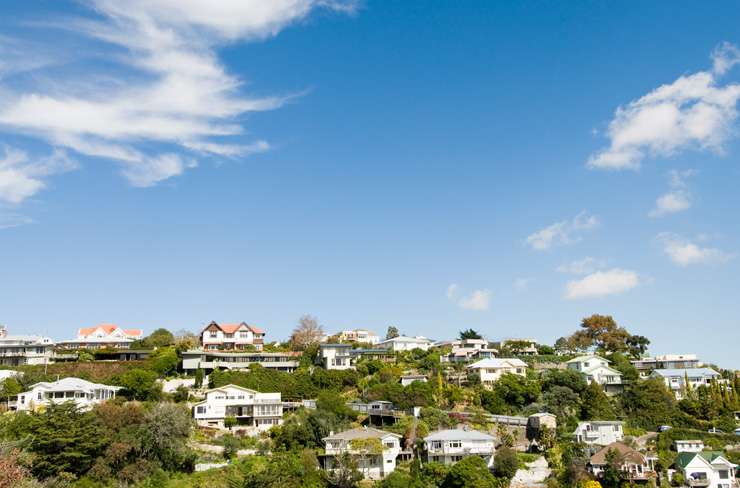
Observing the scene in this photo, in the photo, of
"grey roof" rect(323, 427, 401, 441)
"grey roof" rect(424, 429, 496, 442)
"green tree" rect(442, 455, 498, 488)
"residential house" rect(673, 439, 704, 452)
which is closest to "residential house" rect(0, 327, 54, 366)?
"grey roof" rect(323, 427, 401, 441)

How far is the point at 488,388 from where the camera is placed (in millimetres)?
66875

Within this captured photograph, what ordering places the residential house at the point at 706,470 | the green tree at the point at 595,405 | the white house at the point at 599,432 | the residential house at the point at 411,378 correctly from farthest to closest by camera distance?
the residential house at the point at 411,378
the green tree at the point at 595,405
the white house at the point at 599,432
the residential house at the point at 706,470

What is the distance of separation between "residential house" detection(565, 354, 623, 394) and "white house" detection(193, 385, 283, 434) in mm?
31591

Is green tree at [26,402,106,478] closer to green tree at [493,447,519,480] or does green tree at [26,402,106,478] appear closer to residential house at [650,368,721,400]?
green tree at [493,447,519,480]

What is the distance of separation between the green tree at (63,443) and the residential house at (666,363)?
5791cm

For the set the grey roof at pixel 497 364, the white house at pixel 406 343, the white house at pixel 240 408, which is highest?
the white house at pixel 406 343

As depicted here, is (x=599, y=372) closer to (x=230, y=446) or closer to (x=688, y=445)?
(x=688, y=445)

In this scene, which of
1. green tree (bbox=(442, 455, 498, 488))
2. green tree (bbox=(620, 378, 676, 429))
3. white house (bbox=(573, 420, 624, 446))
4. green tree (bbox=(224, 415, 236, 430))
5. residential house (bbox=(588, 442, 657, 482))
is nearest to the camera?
green tree (bbox=(442, 455, 498, 488))

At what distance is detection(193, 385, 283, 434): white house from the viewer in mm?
57156

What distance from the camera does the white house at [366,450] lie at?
4984 centimetres

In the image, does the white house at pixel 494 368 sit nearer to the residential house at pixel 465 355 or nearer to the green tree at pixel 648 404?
the residential house at pixel 465 355

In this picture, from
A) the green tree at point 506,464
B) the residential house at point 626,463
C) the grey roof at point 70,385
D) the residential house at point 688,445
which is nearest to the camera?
the green tree at point 506,464

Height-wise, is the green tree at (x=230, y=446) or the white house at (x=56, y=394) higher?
the white house at (x=56, y=394)

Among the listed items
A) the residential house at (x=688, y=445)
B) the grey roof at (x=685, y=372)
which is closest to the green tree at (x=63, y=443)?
the residential house at (x=688, y=445)
